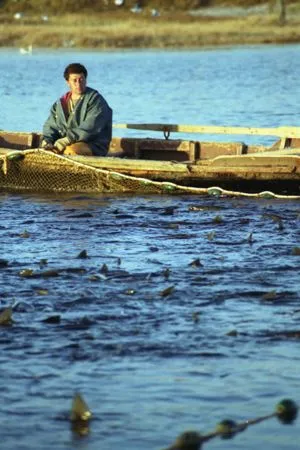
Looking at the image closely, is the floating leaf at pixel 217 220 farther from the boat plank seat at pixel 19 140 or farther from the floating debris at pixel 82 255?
the boat plank seat at pixel 19 140

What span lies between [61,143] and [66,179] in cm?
40

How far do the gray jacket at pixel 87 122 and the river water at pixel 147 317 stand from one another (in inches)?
25.7

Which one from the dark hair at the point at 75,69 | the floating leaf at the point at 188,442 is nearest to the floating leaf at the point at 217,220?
the dark hair at the point at 75,69

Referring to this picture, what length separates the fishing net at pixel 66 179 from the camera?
47.0 ft

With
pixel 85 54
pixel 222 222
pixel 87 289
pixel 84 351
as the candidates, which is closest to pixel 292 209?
pixel 222 222

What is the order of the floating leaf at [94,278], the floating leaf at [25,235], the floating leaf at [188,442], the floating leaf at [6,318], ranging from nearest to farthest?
the floating leaf at [188,442] < the floating leaf at [6,318] < the floating leaf at [94,278] < the floating leaf at [25,235]

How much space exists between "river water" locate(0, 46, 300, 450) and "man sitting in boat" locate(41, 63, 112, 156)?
22.7 inches

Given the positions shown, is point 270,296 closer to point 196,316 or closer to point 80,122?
point 196,316

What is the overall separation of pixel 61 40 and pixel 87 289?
4299cm

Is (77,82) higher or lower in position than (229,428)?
higher

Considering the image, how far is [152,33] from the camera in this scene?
2057 inches

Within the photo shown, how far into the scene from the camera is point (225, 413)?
6809mm

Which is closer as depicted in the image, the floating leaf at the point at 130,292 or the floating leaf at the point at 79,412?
the floating leaf at the point at 79,412

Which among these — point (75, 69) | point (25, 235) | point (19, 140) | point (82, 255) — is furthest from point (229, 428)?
point (19, 140)
